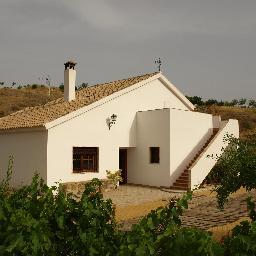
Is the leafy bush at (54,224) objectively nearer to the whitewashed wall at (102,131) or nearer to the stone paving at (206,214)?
the stone paving at (206,214)

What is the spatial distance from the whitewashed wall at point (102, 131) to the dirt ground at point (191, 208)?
1983 millimetres

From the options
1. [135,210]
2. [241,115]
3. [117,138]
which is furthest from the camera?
[241,115]

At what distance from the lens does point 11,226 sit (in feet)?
13.1

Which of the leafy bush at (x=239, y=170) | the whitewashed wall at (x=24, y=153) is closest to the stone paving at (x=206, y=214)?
the leafy bush at (x=239, y=170)

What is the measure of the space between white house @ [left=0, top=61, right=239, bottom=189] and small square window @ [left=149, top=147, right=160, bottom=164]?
0.17 ft

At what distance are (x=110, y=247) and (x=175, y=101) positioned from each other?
2057 cm

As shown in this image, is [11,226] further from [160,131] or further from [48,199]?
[160,131]

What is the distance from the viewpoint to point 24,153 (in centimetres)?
1905

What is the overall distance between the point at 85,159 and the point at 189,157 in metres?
5.63

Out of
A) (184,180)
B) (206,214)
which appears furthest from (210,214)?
(184,180)

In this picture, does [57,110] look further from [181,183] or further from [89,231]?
[89,231]

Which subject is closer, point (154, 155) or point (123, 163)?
point (154, 155)

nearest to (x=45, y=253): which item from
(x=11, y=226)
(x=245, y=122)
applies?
(x=11, y=226)

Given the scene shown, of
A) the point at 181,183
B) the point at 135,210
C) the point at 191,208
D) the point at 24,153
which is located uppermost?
the point at 24,153
